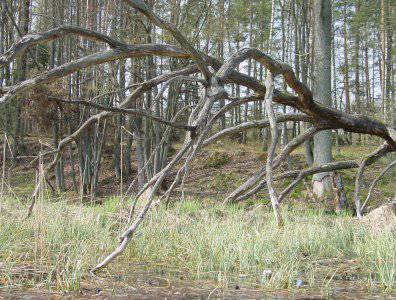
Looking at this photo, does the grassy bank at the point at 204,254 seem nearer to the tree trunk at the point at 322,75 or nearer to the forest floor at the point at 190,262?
the forest floor at the point at 190,262

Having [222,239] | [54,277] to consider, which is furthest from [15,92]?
[222,239]

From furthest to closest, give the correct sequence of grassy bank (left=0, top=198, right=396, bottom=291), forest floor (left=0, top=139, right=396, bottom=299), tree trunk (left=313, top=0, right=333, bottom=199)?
tree trunk (left=313, top=0, right=333, bottom=199)
grassy bank (left=0, top=198, right=396, bottom=291)
forest floor (left=0, top=139, right=396, bottom=299)

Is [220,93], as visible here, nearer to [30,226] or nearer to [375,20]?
[30,226]

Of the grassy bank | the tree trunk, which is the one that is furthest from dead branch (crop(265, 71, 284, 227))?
the tree trunk

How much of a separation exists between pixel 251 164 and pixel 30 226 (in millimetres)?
12408

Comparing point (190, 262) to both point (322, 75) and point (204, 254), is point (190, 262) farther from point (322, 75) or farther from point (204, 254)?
point (322, 75)

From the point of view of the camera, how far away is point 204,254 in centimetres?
370

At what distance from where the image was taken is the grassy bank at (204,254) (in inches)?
117

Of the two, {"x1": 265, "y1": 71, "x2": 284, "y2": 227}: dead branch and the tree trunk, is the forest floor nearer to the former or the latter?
{"x1": 265, "y1": 71, "x2": 284, "y2": 227}: dead branch

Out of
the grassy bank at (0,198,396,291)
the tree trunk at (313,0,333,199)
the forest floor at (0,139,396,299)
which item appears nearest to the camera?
the forest floor at (0,139,396,299)

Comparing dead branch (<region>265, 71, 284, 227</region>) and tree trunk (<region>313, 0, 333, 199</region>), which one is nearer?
dead branch (<region>265, 71, 284, 227</region>)

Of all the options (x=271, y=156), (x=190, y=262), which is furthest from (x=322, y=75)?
(x=190, y=262)

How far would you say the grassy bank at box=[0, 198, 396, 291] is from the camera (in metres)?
2.96

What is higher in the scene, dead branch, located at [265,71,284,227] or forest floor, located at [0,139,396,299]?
dead branch, located at [265,71,284,227]
